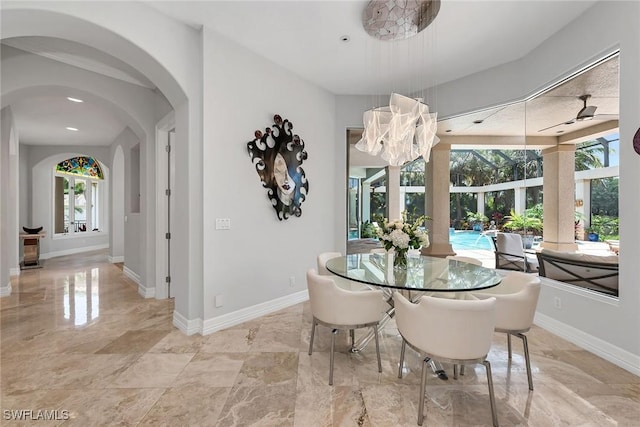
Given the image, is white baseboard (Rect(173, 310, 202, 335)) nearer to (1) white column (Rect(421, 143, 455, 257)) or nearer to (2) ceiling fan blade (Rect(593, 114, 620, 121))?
(1) white column (Rect(421, 143, 455, 257))

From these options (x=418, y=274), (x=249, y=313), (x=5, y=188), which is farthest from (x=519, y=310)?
(x=5, y=188)

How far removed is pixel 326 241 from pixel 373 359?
226 centimetres

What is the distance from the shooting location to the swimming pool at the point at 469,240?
4.59 metres

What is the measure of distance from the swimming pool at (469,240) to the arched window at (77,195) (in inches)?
389

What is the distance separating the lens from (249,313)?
132 inches

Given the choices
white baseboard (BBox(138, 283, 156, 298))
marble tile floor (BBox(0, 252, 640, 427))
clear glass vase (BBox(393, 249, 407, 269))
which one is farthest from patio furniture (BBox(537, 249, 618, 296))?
white baseboard (BBox(138, 283, 156, 298))

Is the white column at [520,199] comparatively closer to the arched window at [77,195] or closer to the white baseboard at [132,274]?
the white baseboard at [132,274]

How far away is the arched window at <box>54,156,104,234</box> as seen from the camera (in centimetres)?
803

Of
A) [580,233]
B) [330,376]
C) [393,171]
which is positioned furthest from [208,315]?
[393,171]

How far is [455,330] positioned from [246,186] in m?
2.56

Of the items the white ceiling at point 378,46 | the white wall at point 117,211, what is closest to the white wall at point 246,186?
the white ceiling at point 378,46

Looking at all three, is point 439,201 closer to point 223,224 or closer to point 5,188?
point 223,224

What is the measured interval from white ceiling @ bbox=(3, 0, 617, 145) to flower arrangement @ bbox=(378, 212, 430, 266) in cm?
205

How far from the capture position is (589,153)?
2969 millimetres
